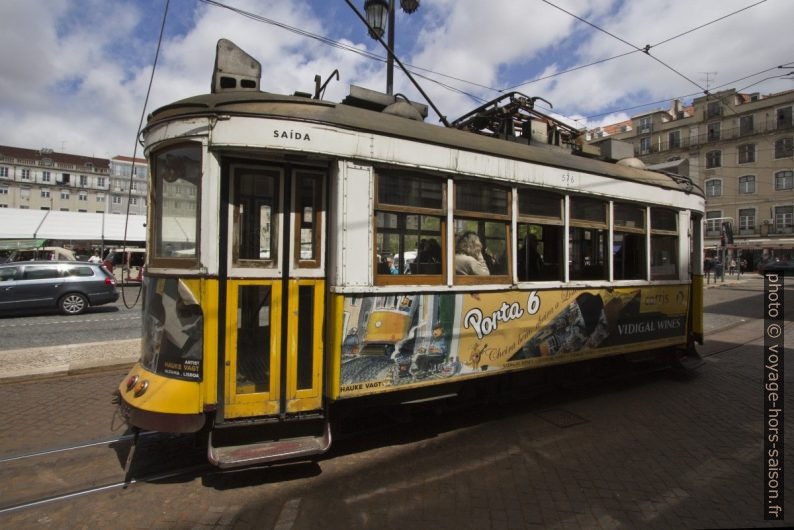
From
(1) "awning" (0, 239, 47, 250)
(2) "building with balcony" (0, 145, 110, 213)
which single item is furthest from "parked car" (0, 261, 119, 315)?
(2) "building with balcony" (0, 145, 110, 213)

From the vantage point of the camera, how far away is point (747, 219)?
4691 cm

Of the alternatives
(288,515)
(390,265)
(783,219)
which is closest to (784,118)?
(783,219)

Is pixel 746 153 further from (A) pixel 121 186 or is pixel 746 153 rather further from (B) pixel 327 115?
(A) pixel 121 186

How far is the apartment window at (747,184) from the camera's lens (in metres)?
46.7

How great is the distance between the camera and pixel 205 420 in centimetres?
366

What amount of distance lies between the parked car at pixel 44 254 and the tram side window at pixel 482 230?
2506 cm

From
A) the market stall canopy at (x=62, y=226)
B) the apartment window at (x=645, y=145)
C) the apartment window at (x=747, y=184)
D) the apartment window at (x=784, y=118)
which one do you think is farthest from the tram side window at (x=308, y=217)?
the apartment window at (x=645, y=145)

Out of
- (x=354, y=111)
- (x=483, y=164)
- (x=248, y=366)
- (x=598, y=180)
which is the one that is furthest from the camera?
(x=598, y=180)

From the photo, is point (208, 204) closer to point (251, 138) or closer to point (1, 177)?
point (251, 138)

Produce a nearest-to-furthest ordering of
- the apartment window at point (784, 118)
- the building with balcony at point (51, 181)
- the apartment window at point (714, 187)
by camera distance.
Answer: the apartment window at point (784, 118), the apartment window at point (714, 187), the building with balcony at point (51, 181)

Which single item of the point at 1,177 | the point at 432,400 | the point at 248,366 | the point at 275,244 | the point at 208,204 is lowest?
the point at 432,400

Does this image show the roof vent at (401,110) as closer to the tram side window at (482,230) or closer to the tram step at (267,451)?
the tram side window at (482,230)

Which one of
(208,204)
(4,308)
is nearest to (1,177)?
(4,308)

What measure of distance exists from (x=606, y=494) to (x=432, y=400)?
161cm
